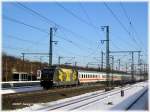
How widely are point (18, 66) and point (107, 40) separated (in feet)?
110

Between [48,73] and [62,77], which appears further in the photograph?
[62,77]

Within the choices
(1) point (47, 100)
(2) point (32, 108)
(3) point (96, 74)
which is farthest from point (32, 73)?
(2) point (32, 108)

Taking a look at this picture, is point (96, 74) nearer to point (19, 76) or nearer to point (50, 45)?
point (19, 76)

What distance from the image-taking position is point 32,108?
22844 mm

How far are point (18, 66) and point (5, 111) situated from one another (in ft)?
202

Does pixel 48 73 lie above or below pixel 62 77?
above

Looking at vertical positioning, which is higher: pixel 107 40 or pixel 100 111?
pixel 107 40

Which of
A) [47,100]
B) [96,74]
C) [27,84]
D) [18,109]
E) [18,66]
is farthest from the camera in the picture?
[18,66]

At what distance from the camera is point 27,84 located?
59.7 metres

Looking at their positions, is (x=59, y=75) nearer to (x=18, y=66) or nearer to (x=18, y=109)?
(x=18, y=109)

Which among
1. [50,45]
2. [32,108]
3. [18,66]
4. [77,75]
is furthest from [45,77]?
[18,66]

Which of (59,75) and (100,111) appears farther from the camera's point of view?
(59,75)

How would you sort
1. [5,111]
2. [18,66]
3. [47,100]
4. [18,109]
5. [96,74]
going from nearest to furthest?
[5,111], [18,109], [47,100], [96,74], [18,66]

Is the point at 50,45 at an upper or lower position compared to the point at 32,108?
upper
